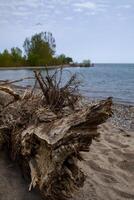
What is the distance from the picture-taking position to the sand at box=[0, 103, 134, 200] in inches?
163

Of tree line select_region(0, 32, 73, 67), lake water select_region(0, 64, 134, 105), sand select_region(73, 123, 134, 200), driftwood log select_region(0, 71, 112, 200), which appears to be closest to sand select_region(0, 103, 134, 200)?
sand select_region(73, 123, 134, 200)

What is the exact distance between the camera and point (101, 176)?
4.75 m

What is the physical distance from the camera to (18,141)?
4.40 m

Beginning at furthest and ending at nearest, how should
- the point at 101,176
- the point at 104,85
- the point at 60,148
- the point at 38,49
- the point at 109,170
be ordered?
the point at 38,49 → the point at 104,85 → the point at 109,170 → the point at 101,176 → the point at 60,148

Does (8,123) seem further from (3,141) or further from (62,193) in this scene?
(62,193)

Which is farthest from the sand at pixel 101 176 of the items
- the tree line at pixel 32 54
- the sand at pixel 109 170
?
the tree line at pixel 32 54

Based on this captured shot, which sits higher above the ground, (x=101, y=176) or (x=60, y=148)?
(x=60, y=148)

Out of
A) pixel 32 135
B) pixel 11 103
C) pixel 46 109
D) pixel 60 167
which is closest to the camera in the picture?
pixel 60 167

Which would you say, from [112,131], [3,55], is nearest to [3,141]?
[112,131]

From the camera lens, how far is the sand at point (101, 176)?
13.5 ft

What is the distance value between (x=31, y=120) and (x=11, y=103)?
1073 millimetres

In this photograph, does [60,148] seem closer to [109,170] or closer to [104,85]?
[109,170]

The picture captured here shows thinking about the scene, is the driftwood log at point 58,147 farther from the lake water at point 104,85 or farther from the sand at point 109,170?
the lake water at point 104,85

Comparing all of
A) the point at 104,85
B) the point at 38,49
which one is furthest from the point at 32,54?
the point at 104,85
